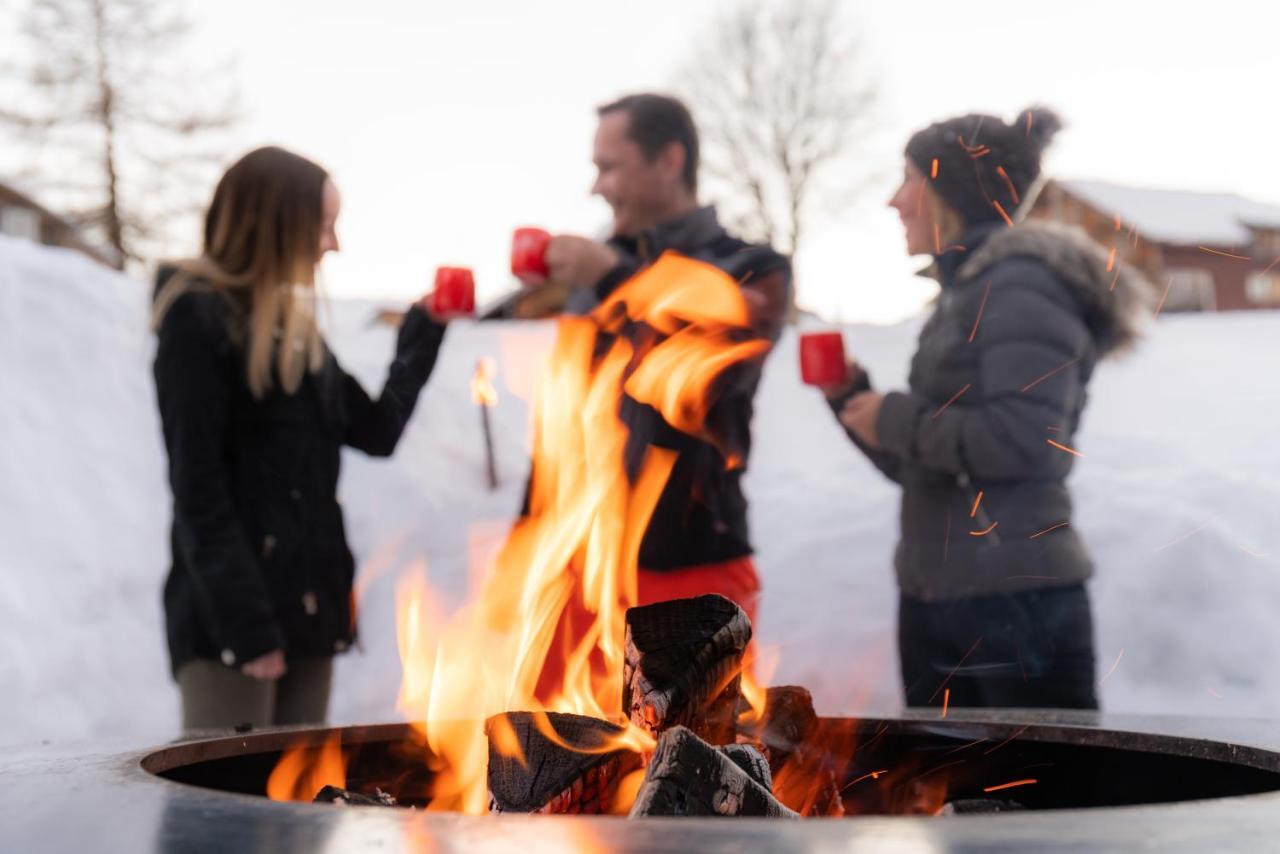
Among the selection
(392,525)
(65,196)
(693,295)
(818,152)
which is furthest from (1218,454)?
(65,196)

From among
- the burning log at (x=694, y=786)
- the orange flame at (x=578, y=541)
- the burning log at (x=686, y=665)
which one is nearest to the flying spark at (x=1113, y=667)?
the orange flame at (x=578, y=541)

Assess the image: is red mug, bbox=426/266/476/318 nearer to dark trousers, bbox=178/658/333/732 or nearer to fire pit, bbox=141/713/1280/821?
dark trousers, bbox=178/658/333/732

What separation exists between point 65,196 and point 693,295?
23.0m

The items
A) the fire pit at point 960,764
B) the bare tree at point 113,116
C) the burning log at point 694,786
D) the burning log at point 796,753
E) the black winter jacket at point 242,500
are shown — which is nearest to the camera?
the burning log at point 694,786

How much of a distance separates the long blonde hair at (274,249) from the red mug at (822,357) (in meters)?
1.28

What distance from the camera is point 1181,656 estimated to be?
5.47 metres

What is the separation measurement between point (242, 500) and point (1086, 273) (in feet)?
7.15

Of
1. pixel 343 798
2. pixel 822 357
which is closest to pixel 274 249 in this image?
pixel 822 357

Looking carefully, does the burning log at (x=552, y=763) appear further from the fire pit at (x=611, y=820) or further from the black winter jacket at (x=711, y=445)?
the black winter jacket at (x=711, y=445)

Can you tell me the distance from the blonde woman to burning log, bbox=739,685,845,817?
1324mm

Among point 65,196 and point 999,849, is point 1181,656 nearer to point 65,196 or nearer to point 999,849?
point 999,849

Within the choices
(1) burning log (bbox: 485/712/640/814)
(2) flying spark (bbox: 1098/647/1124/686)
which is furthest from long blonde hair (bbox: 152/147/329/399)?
(2) flying spark (bbox: 1098/647/1124/686)

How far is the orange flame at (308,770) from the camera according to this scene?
1849 millimetres

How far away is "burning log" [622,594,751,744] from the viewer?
164 cm
